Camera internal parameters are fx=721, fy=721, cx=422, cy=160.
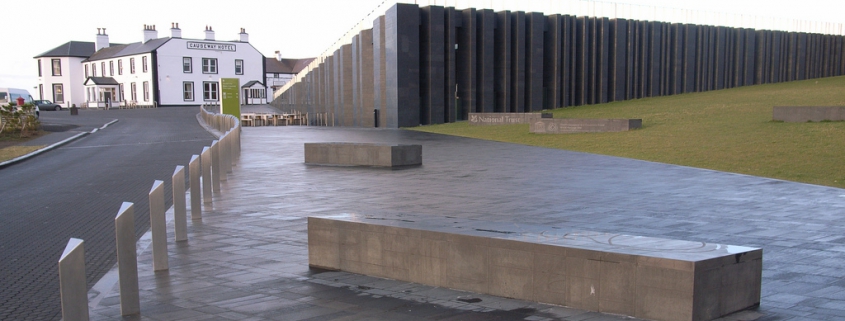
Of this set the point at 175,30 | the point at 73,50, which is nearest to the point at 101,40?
the point at 73,50

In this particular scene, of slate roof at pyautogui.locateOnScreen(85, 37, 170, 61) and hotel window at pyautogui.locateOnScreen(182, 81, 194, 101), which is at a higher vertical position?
slate roof at pyautogui.locateOnScreen(85, 37, 170, 61)

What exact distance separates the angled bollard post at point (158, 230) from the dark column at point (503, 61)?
3966cm

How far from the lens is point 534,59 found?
4731cm

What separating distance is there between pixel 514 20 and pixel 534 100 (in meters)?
5.40

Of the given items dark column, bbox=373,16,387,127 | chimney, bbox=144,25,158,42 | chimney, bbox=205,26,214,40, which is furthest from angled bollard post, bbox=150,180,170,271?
chimney, bbox=144,25,158,42

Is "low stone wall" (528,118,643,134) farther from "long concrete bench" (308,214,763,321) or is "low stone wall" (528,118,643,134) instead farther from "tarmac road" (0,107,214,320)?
"long concrete bench" (308,214,763,321)

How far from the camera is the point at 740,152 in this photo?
18.8m

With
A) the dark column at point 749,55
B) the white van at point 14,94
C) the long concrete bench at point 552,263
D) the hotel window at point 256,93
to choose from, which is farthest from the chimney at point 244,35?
the long concrete bench at point 552,263

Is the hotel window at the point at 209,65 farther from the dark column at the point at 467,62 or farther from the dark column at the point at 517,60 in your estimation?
the dark column at the point at 517,60

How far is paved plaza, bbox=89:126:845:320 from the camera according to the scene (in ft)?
18.1

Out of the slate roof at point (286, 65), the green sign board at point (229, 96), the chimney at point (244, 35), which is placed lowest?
the green sign board at point (229, 96)

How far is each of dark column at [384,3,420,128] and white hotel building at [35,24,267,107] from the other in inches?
1632

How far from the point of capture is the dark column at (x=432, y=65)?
42.4m

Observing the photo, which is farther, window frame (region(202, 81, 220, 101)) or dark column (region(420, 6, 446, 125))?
window frame (region(202, 81, 220, 101))
